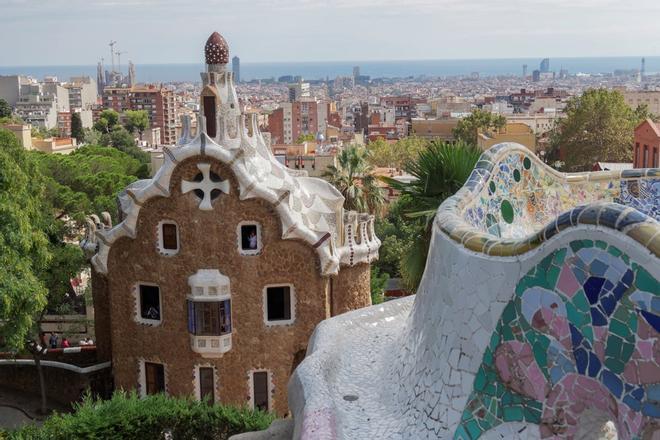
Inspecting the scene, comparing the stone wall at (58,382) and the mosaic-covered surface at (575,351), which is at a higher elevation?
the mosaic-covered surface at (575,351)

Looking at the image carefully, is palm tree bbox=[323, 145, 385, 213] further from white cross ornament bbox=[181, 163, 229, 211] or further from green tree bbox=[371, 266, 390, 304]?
white cross ornament bbox=[181, 163, 229, 211]

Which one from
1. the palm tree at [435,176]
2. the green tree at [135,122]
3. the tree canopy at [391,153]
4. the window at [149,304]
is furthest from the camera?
the green tree at [135,122]

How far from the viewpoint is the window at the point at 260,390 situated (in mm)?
16875

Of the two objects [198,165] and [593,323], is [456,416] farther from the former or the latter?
[198,165]

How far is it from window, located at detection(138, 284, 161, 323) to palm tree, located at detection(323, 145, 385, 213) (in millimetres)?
8661

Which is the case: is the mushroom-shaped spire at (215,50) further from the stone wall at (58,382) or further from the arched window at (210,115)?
the stone wall at (58,382)

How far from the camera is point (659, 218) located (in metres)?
10.4

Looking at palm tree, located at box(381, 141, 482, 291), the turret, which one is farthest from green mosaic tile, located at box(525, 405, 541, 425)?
the turret

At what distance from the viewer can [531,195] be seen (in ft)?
33.1

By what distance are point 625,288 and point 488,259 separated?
1.46 m

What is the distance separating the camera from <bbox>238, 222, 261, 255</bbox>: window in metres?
16.3

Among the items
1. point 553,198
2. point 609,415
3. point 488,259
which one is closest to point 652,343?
point 609,415

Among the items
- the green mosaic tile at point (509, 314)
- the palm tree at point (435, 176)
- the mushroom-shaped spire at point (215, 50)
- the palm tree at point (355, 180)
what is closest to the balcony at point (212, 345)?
the palm tree at point (435, 176)

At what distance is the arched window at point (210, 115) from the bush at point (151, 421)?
602 centimetres
